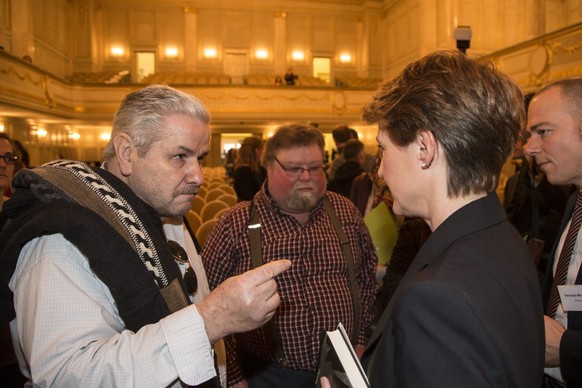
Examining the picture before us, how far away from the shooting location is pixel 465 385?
2.46ft

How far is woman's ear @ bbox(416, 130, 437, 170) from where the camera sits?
3.19 ft

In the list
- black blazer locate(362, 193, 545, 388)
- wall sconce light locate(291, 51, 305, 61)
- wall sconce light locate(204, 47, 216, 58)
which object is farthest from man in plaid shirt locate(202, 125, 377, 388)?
wall sconce light locate(291, 51, 305, 61)

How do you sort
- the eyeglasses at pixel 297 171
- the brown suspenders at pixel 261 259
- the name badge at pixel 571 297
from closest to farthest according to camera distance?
1. the name badge at pixel 571 297
2. the brown suspenders at pixel 261 259
3. the eyeglasses at pixel 297 171

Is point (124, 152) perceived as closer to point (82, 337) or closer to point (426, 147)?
point (82, 337)

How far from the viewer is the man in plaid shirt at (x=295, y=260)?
1974mm

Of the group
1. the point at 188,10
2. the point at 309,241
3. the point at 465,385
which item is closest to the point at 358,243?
the point at 309,241

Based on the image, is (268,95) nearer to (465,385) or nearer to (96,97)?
(96,97)

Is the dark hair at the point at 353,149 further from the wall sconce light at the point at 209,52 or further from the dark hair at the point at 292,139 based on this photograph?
the wall sconce light at the point at 209,52

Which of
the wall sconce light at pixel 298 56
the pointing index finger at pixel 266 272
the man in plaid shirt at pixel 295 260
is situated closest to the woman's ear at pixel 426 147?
the pointing index finger at pixel 266 272

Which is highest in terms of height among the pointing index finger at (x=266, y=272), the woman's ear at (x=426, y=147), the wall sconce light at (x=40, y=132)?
the wall sconce light at (x=40, y=132)

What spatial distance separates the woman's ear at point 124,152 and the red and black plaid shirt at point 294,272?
757 millimetres

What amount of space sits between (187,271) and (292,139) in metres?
0.96

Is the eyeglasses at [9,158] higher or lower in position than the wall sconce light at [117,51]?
lower

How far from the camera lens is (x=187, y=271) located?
1559 millimetres
